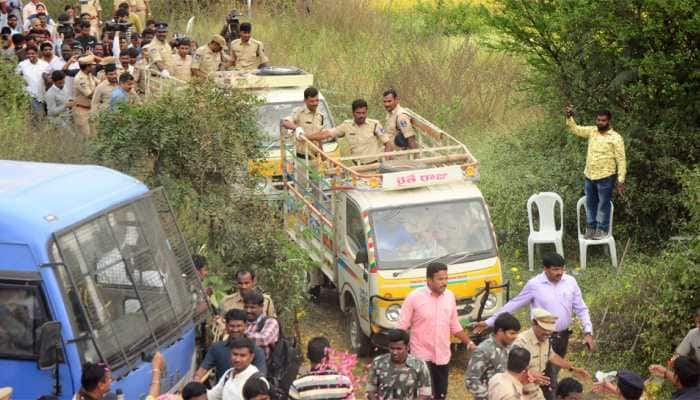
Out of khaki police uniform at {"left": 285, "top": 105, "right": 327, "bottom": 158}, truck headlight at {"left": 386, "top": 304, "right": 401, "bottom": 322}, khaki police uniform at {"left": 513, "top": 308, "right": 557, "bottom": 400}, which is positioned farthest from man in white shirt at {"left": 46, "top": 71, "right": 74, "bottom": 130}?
khaki police uniform at {"left": 513, "top": 308, "right": 557, "bottom": 400}

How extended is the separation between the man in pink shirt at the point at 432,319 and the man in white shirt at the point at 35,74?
966 centimetres

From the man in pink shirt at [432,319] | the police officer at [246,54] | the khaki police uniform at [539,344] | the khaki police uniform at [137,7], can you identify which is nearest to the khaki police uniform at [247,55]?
the police officer at [246,54]

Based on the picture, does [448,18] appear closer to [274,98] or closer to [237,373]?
[274,98]

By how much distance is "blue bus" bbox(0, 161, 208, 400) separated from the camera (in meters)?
7.84

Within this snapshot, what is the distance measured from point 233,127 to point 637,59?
5548mm

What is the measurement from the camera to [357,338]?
480 inches

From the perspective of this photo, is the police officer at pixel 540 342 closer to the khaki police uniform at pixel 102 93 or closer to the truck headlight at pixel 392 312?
the truck headlight at pixel 392 312

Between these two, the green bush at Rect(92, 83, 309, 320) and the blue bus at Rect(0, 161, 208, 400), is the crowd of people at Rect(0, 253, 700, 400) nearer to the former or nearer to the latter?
the blue bus at Rect(0, 161, 208, 400)

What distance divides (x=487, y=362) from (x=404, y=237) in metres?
3.59

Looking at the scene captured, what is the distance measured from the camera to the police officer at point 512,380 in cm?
753

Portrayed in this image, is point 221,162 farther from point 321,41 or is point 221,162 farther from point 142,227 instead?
point 321,41

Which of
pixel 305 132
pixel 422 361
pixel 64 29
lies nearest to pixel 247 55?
pixel 64 29

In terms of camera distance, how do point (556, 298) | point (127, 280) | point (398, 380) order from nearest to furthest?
point (398, 380), point (127, 280), point (556, 298)

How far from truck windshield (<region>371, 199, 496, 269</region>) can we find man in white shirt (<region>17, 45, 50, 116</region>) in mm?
7680
